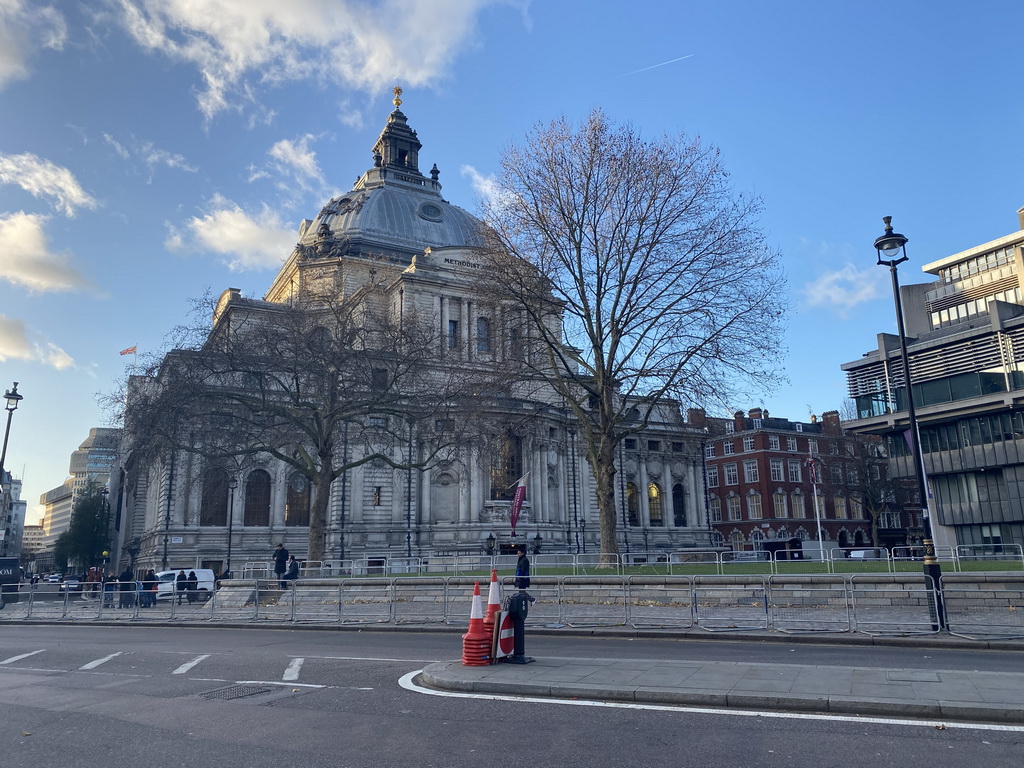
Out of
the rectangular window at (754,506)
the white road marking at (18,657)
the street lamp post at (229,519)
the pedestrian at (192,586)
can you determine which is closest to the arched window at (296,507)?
the street lamp post at (229,519)

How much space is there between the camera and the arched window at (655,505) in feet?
245

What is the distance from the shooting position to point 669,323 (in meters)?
29.4

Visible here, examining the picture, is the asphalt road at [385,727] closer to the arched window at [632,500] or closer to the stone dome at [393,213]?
the stone dome at [393,213]

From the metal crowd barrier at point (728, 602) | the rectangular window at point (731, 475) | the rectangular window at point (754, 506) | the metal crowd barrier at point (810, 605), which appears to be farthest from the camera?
the rectangular window at point (731, 475)

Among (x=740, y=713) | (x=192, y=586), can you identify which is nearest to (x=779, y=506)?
(x=192, y=586)

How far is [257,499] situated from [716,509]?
47425mm

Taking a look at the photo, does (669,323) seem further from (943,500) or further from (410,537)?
(410,537)

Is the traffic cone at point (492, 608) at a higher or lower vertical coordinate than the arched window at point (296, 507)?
lower

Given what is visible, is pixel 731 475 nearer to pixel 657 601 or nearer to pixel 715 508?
pixel 715 508

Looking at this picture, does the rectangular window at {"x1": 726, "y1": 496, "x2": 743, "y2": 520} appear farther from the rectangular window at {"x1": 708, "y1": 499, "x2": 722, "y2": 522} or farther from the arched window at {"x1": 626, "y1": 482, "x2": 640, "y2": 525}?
the arched window at {"x1": 626, "y1": 482, "x2": 640, "y2": 525}

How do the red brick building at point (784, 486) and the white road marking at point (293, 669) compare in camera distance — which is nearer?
the white road marking at point (293, 669)

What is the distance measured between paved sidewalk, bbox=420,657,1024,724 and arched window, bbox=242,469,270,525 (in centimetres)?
5064

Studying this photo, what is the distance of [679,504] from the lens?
76562 millimetres

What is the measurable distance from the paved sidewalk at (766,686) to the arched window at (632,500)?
64387 millimetres
